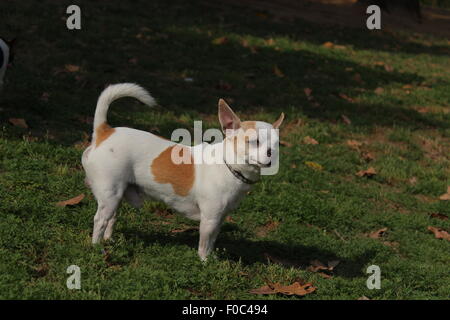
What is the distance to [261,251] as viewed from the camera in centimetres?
600

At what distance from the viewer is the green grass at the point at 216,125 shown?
5.16 metres

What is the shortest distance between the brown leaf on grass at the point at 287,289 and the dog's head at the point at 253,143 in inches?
42.0

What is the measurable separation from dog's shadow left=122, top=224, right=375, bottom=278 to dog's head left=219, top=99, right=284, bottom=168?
117cm

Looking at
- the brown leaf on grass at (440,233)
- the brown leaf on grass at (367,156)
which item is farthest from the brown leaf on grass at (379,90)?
the brown leaf on grass at (440,233)

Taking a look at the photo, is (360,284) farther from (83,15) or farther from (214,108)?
(83,15)

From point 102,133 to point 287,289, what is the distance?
2.04 metres

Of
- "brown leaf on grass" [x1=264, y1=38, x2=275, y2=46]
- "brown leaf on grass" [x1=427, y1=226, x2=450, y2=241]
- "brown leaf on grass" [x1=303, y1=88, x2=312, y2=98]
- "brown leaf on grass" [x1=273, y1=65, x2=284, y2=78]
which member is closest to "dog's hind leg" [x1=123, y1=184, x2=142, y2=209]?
"brown leaf on grass" [x1=427, y1=226, x2=450, y2=241]

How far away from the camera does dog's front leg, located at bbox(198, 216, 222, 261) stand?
514 cm

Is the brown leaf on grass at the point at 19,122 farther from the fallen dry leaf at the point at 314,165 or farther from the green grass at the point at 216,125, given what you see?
the fallen dry leaf at the point at 314,165

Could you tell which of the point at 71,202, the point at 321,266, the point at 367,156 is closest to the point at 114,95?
the point at 71,202

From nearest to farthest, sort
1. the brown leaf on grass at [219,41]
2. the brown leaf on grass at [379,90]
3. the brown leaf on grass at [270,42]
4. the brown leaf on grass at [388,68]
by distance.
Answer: the brown leaf on grass at [379,90] < the brown leaf on grass at [219,41] < the brown leaf on grass at [388,68] < the brown leaf on grass at [270,42]

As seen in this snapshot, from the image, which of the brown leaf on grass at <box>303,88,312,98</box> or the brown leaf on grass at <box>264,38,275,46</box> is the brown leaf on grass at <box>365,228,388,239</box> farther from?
the brown leaf on grass at <box>264,38,275,46</box>

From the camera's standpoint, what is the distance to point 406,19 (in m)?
21.2

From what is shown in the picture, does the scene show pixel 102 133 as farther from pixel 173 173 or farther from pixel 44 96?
pixel 44 96
